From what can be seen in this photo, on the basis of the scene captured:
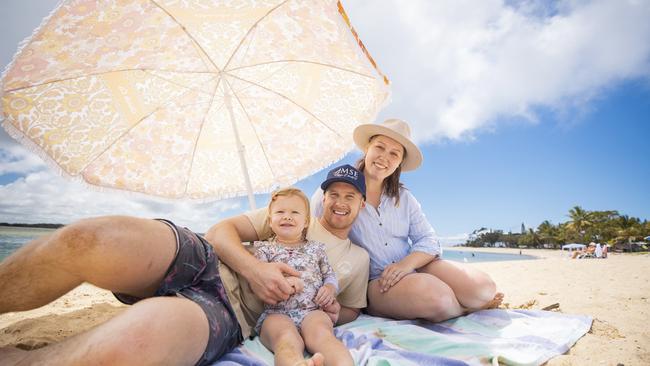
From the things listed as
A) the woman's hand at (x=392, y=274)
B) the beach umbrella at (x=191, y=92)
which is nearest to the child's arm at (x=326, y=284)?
the woman's hand at (x=392, y=274)

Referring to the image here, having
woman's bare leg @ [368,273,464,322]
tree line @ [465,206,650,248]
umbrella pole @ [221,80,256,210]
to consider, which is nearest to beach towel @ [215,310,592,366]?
woman's bare leg @ [368,273,464,322]

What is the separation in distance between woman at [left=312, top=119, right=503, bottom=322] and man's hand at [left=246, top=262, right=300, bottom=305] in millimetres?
1044

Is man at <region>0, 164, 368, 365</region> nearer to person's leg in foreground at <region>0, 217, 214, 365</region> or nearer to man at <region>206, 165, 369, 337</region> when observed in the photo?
person's leg in foreground at <region>0, 217, 214, 365</region>

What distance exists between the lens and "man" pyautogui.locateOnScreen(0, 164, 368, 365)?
4.09 feet

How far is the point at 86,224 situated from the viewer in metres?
1.46

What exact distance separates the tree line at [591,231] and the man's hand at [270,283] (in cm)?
6962

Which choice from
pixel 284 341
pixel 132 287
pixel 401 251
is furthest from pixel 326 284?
pixel 132 287

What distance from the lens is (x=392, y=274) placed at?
9.23ft

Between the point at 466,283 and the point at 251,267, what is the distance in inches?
76.9

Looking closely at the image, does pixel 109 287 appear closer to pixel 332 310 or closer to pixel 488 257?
pixel 332 310

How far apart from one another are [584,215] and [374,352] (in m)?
79.8

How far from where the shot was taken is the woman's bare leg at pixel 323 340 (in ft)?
5.80

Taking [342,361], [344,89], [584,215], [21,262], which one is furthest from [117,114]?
[584,215]

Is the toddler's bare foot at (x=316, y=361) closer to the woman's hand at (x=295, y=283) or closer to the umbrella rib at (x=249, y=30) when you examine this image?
the woman's hand at (x=295, y=283)
